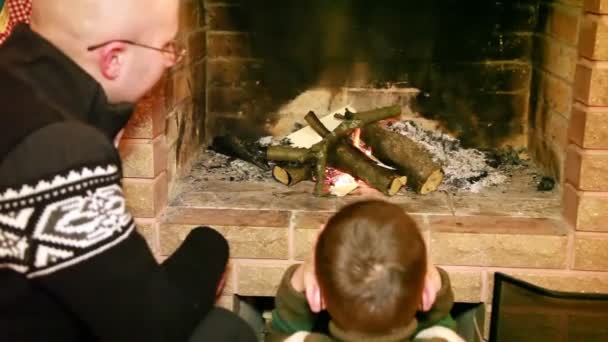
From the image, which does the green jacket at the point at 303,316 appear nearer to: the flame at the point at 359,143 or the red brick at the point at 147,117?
the red brick at the point at 147,117

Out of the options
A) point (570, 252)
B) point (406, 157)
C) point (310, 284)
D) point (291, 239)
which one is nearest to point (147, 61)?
point (310, 284)

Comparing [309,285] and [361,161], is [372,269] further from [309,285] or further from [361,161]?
[361,161]

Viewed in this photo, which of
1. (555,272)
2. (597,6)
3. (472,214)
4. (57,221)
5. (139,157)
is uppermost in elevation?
(597,6)

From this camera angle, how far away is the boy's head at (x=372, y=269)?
1002 millimetres

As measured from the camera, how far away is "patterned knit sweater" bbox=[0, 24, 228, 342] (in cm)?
92

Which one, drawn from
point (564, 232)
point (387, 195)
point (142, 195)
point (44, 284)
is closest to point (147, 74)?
point (44, 284)

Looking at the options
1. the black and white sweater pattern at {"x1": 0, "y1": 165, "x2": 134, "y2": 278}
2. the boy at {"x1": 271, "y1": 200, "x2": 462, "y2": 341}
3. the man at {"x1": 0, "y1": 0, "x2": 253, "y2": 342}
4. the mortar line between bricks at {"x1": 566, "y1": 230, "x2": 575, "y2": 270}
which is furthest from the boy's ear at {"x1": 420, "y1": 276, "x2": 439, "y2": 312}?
the mortar line between bricks at {"x1": 566, "y1": 230, "x2": 575, "y2": 270}

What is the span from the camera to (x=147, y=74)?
1143mm

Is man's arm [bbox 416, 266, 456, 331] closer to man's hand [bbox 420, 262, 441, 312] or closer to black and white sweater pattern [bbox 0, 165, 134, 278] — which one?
man's hand [bbox 420, 262, 441, 312]

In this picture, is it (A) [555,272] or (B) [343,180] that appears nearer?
(A) [555,272]

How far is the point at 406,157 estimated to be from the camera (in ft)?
6.43

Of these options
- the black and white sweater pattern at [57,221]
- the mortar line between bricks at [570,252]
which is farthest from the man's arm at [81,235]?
the mortar line between bricks at [570,252]

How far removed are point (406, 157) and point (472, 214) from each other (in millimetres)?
257

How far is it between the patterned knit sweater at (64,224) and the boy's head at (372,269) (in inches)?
9.4
